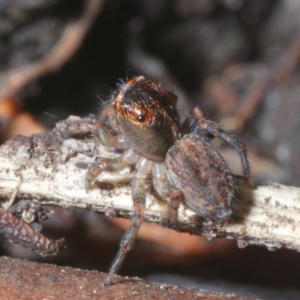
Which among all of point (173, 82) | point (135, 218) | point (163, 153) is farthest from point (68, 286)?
point (173, 82)

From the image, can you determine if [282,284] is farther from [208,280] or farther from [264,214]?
[264,214]

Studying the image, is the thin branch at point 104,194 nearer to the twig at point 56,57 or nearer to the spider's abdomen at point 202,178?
the spider's abdomen at point 202,178

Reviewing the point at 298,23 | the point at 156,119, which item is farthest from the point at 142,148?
the point at 298,23

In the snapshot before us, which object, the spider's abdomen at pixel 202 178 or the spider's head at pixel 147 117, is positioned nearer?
the spider's abdomen at pixel 202 178

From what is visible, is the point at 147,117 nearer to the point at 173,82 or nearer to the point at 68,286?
the point at 68,286

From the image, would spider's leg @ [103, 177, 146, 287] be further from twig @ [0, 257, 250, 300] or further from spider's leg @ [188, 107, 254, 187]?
spider's leg @ [188, 107, 254, 187]

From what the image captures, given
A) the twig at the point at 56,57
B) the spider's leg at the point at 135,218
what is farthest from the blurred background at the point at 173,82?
the spider's leg at the point at 135,218
